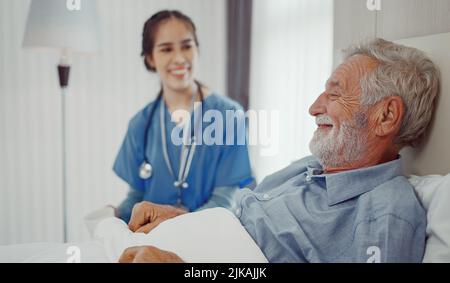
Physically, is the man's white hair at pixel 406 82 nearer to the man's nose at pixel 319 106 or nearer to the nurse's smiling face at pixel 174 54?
the man's nose at pixel 319 106

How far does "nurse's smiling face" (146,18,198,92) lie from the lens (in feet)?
4.21

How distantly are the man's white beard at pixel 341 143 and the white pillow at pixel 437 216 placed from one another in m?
0.17

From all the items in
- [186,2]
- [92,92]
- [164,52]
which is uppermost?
[186,2]

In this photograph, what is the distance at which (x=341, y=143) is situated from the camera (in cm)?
116

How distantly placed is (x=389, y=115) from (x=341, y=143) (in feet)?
0.42

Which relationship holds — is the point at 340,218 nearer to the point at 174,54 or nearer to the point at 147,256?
the point at 147,256

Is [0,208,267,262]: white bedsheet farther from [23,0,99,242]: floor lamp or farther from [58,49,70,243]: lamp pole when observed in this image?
[23,0,99,242]: floor lamp

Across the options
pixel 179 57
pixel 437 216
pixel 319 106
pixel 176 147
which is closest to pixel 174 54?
pixel 179 57

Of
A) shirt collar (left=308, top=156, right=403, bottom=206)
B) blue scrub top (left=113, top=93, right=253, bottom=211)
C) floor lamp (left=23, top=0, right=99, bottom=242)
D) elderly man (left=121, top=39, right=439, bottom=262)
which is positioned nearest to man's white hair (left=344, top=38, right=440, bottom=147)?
elderly man (left=121, top=39, right=439, bottom=262)

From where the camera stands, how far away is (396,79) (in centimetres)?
112

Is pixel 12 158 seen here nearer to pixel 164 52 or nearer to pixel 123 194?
pixel 123 194

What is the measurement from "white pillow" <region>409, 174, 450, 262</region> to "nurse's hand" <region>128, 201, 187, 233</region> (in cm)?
61
